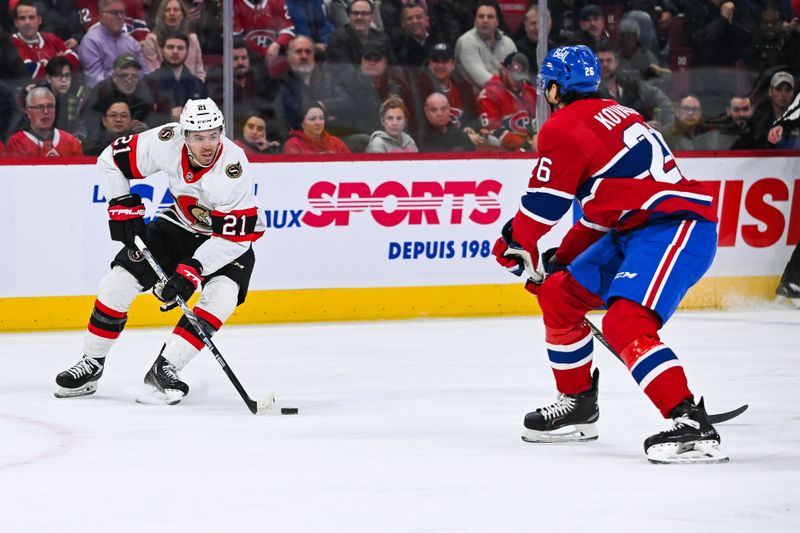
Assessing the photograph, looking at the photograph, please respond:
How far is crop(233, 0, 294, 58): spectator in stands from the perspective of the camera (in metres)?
7.12

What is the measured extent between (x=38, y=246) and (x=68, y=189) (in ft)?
1.02

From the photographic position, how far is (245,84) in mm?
7180

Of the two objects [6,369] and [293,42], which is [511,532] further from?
[293,42]

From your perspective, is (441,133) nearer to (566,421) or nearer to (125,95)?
(125,95)

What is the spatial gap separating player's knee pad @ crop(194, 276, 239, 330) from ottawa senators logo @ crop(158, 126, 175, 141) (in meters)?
0.54

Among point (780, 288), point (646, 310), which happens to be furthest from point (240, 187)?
point (780, 288)

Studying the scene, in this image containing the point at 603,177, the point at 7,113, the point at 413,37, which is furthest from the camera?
the point at 413,37

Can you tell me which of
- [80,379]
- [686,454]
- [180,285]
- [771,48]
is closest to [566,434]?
[686,454]

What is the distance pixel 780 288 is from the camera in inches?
306

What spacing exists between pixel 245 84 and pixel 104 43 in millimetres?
733

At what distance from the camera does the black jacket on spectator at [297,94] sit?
23.8 feet

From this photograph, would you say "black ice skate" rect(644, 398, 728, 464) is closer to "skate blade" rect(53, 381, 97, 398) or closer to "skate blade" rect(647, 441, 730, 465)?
"skate blade" rect(647, 441, 730, 465)

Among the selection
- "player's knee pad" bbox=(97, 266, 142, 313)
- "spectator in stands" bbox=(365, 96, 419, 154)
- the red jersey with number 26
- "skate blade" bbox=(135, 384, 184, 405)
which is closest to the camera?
the red jersey with number 26

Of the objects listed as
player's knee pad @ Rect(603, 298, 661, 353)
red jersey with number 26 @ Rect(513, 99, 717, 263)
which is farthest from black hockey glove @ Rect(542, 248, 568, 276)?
player's knee pad @ Rect(603, 298, 661, 353)
